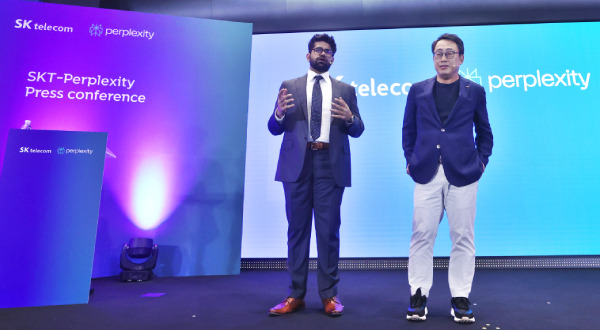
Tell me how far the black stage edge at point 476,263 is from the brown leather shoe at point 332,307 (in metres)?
1.61

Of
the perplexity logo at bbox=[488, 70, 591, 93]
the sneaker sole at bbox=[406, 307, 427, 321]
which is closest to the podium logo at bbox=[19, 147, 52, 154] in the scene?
the sneaker sole at bbox=[406, 307, 427, 321]

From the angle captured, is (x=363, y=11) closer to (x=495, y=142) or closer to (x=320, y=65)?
(x=495, y=142)

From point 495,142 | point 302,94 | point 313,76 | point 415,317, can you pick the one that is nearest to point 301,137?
point 302,94

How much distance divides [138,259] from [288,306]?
180 centimetres

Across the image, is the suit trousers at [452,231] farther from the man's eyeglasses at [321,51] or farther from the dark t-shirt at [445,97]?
the man's eyeglasses at [321,51]

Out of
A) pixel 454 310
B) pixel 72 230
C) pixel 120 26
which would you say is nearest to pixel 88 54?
pixel 120 26

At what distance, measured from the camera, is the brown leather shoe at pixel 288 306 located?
2111 mm

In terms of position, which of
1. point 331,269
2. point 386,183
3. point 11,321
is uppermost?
point 386,183

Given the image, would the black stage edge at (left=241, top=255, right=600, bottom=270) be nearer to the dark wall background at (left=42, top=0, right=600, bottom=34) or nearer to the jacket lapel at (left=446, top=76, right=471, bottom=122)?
the jacket lapel at (left=446, top=76, right=471, bottom=122)

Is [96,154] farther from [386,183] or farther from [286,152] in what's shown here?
[386,183]

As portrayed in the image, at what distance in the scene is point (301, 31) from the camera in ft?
13.5

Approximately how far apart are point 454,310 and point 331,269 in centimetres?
67

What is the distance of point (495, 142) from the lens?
12.5 feet

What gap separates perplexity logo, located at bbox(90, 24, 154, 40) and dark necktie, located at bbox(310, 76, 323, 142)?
2.22 metres
